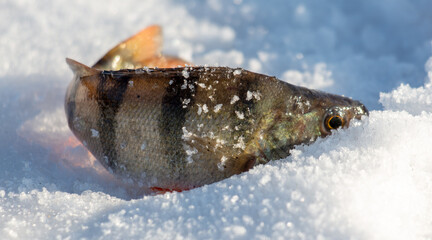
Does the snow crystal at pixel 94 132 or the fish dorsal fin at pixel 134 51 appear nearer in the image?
the snow crystal at pixel 94 132

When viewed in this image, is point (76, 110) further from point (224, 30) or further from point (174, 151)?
point (224, 30)

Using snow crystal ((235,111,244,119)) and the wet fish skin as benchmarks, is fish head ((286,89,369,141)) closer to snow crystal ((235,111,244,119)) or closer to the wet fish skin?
the wet fish skin

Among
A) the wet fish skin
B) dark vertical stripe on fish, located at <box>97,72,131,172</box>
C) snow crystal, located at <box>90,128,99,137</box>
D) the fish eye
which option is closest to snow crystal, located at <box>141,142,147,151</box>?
the wet fish skin

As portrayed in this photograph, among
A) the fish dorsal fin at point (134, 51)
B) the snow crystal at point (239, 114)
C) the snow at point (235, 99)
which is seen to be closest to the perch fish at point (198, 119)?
the snow crystal at point (239, 114)

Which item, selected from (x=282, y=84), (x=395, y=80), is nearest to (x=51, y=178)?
(x=282, y=84)

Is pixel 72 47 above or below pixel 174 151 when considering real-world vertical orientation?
above

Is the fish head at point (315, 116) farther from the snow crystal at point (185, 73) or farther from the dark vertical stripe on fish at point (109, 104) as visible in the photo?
the dark vertical stripe on fish at point (109, 104)
